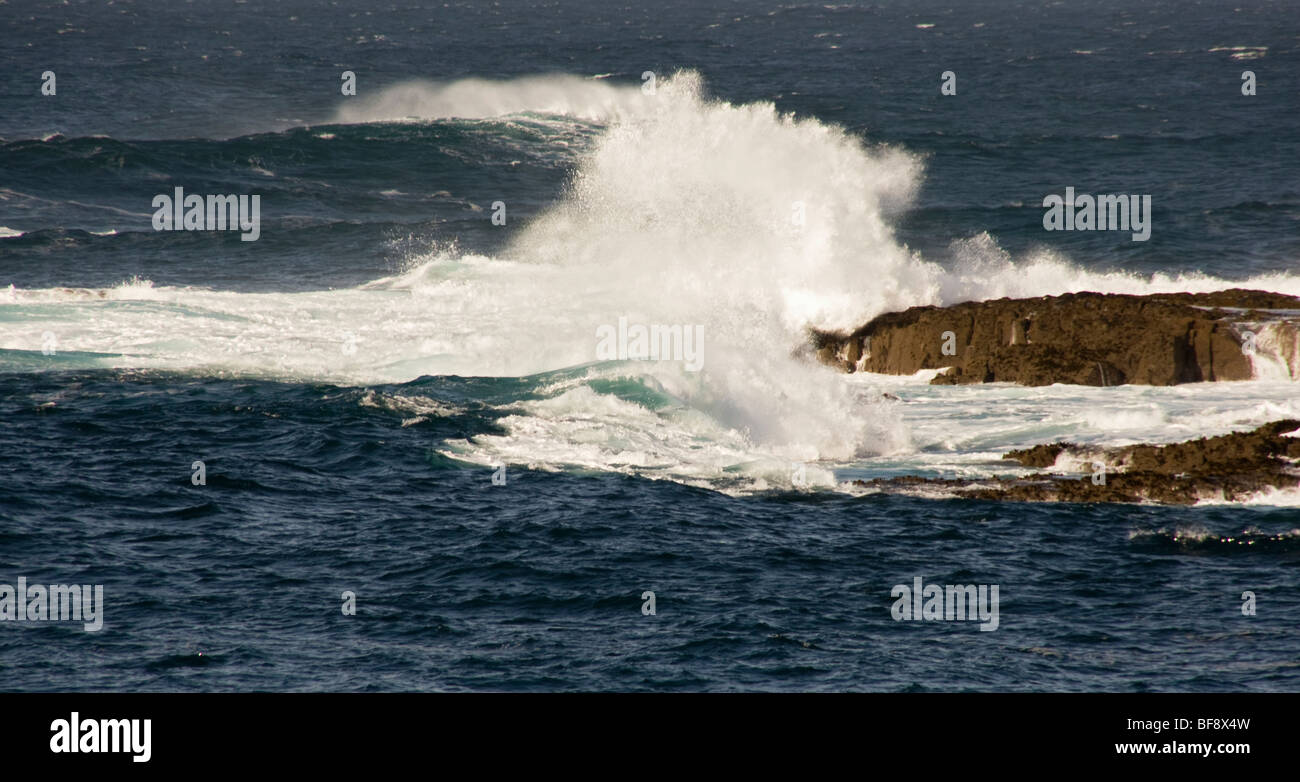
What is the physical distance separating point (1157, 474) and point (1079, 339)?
7.15 metres

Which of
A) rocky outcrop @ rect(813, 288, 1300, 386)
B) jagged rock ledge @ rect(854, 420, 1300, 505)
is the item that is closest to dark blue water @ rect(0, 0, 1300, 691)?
jagged rock ledge @ rect(854, 420, 1300, 505)

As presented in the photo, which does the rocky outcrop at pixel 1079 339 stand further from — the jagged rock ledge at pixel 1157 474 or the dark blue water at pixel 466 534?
the dark blue water at pixel 466 534

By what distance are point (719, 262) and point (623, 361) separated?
7490 mm

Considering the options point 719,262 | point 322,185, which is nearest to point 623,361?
point 719,262

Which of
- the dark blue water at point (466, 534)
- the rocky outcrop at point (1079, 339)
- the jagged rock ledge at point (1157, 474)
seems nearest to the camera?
the dark blue water at point (466, 534)

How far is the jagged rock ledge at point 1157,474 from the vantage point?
1853 centimetres

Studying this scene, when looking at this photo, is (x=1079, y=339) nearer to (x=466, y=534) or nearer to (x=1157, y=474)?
(x=1157, y=474)

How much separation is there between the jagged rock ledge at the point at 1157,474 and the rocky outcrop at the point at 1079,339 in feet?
15.6

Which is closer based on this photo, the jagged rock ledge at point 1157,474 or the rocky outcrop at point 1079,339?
the jagged rock ledge at point 1157,474

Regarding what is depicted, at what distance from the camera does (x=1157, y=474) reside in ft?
62.9

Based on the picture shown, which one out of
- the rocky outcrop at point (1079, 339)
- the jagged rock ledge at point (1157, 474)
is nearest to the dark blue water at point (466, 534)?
the jagged rock ledge at point (1157, 474)

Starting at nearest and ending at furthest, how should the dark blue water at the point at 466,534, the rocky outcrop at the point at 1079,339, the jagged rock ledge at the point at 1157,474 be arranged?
1. the dark blue water at the point at 466,534
2. the jagged rock ledge at the point at 1157,474
3. the rocky outcrop at the point at 1079,339

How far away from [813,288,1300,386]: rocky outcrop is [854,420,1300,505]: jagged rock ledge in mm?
4770

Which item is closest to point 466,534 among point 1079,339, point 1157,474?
point 1157,474
